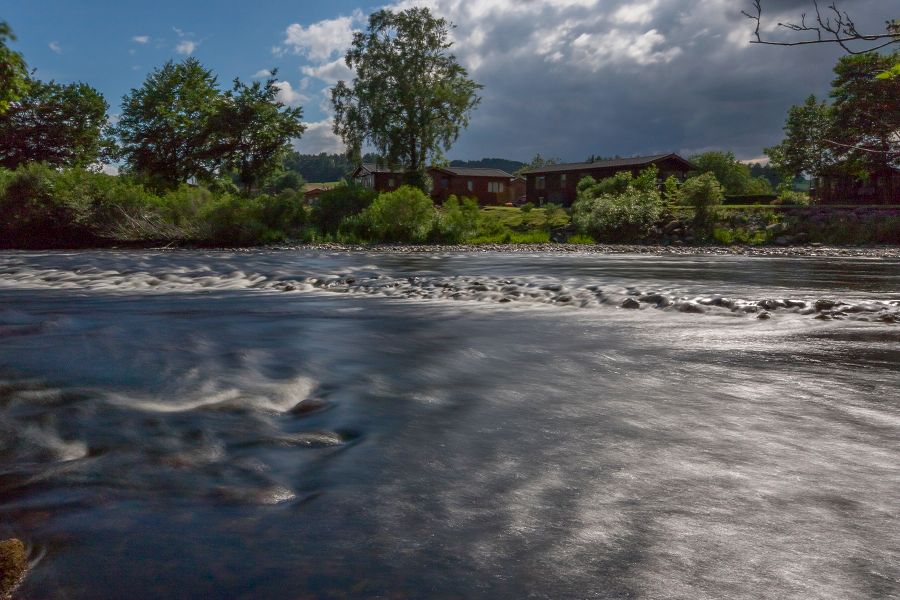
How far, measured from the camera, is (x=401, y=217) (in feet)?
121

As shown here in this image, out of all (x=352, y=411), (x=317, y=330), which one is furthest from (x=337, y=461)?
(x=317, y=330)

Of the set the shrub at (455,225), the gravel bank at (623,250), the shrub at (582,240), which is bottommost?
the gravel bank at (623,250)

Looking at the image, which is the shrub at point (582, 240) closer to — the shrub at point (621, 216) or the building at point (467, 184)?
the shrub at point (621, 216)

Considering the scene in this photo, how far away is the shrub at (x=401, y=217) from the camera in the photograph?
3659 cm

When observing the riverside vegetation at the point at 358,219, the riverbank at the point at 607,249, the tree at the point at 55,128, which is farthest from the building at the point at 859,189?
the tree at the point at 55,128

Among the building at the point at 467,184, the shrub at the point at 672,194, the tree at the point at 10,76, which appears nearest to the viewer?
the tree at the point at 10,76

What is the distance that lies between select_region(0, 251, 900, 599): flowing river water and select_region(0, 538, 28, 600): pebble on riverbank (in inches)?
2.7

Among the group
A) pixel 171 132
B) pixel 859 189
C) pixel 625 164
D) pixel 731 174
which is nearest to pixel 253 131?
pixel 171 132

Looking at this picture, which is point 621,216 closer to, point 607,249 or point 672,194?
point 607,249

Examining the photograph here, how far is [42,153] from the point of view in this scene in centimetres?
5728

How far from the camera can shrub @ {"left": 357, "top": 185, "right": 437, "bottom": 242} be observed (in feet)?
120

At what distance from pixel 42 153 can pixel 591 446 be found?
65.3 m

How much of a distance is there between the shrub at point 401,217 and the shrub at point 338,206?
9.38 feet

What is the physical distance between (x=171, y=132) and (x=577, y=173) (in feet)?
137
